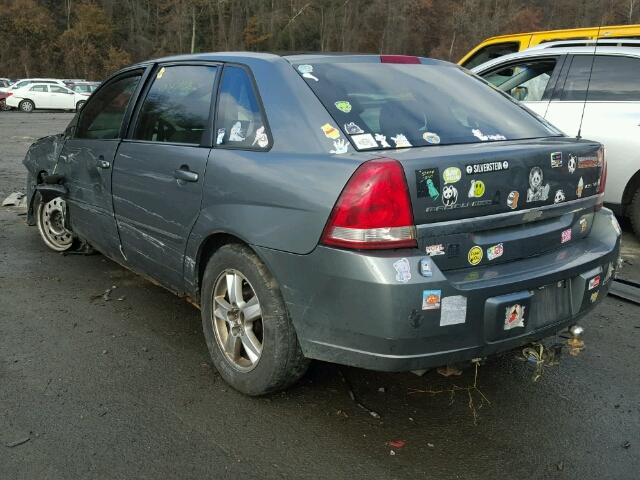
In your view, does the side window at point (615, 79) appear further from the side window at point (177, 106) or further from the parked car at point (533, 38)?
the side window at point (177, 106)

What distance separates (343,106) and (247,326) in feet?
3.83

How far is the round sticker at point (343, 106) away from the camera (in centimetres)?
287

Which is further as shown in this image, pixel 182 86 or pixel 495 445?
pixel 182 86

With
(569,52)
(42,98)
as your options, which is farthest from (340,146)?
(42,98)

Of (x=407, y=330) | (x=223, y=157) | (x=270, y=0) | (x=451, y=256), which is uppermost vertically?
(x=270, y=0)

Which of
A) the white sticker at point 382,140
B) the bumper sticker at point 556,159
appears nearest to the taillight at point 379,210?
the white sticker at point 382,140

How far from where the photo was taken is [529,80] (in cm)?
679

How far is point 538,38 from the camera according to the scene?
9.58 m

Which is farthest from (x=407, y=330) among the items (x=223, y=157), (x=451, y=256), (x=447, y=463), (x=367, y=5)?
(x=367, y=5)

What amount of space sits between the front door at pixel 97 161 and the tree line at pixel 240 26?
61.9m

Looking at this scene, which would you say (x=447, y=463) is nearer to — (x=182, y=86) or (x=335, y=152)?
(x=335, y=152)

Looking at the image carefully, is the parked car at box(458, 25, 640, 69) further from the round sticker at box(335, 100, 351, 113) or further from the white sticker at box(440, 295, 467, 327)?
the white sticker at box(440, 295, 467, 327)

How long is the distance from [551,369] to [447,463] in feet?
3.87

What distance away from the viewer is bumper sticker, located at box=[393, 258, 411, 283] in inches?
95.0
